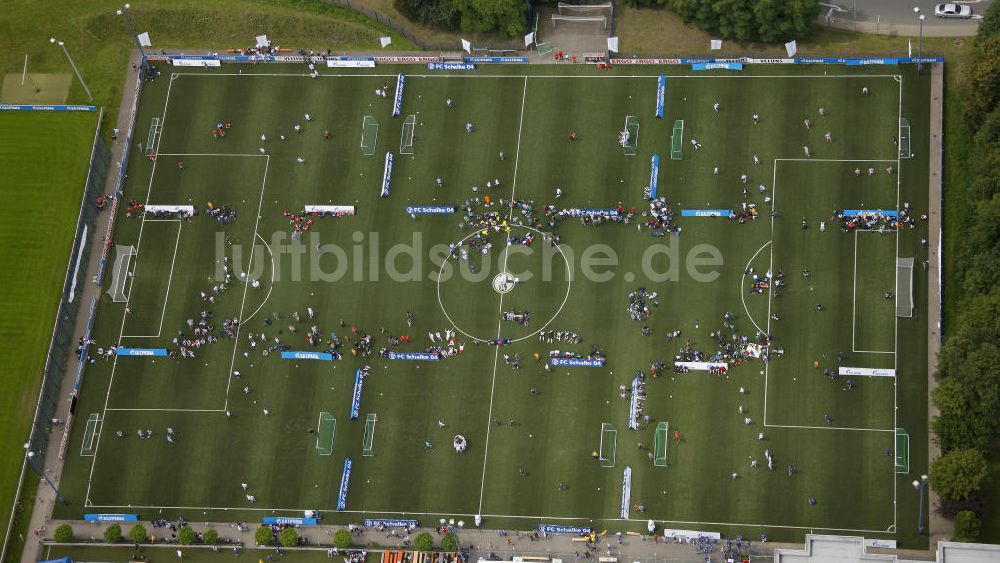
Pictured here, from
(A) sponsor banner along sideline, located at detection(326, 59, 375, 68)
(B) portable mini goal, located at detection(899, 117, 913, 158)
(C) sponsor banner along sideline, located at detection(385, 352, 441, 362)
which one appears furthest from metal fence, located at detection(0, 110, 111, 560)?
(B) portable mini goal, located at detection(899, 117, 913, 158)

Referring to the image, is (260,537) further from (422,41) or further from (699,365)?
(422,41)

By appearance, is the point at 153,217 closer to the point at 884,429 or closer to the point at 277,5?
the point at 277,5

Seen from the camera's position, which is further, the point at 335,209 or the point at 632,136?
the point at 335,209

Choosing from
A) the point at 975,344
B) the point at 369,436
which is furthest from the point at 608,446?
the point at 975,344

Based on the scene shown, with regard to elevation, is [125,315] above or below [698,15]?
below

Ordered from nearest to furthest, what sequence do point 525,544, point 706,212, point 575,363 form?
point 525,544
point 575,363
point 706,212
